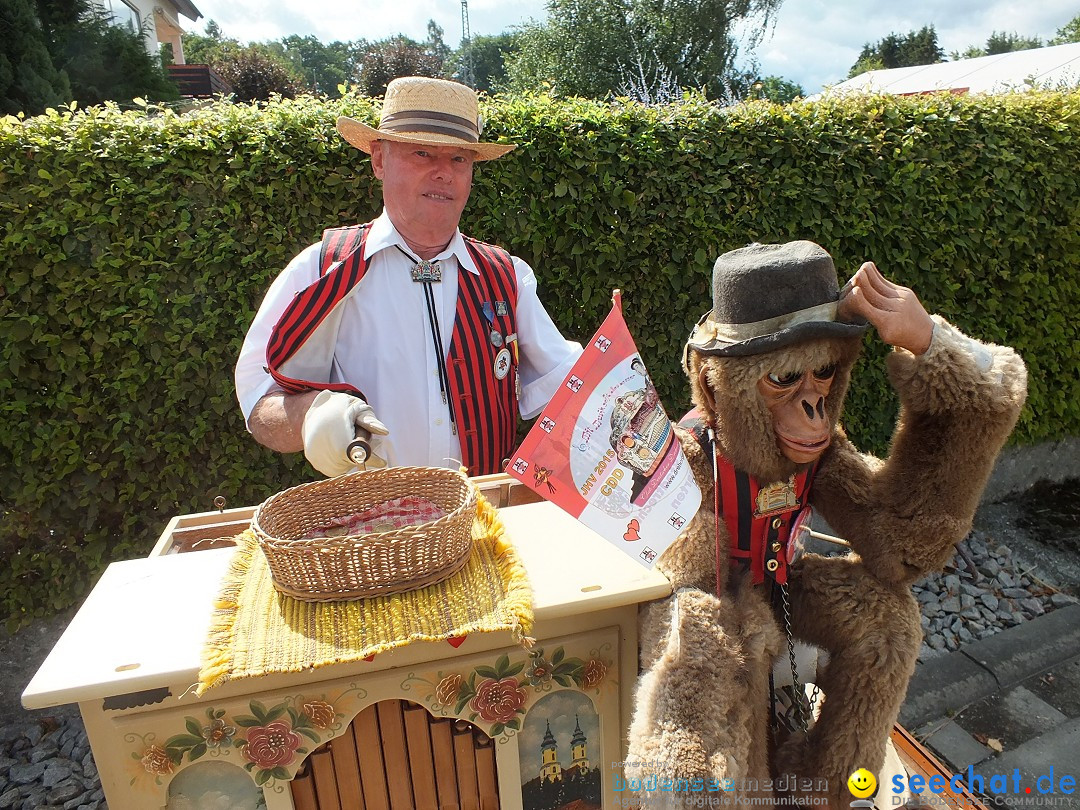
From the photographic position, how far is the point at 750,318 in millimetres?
1163

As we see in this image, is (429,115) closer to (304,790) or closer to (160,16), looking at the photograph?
(304,790)

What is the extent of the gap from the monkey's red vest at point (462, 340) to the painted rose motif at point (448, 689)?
72cm

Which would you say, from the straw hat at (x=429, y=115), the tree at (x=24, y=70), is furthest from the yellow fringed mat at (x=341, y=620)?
the tree at (x=24, y=70)

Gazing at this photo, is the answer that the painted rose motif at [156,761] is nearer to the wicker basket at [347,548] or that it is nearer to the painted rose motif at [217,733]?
the painted rose motif at [217,733]

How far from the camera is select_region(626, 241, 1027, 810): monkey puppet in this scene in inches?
44.4

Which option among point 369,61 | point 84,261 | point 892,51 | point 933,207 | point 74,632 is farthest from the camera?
point 892,51

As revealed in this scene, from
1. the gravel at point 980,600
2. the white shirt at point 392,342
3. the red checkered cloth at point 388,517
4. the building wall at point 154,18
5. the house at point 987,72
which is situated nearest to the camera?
the red checkered cloth at point 388,517

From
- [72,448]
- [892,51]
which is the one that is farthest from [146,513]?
[892,51]

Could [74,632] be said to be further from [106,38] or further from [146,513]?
[106,38]

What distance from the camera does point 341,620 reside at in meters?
1.05

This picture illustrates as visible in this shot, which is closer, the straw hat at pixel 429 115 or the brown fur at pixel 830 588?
the brown fur at pixel 830 588

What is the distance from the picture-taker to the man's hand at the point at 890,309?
3.75ft

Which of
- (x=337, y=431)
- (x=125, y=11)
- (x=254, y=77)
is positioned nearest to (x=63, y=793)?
(x=337, y=431)

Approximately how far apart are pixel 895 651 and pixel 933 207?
114 inches
